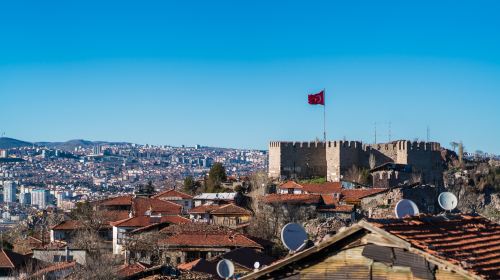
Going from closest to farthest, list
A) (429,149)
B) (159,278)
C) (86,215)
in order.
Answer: (159,278) < (86,215) < (429,149)

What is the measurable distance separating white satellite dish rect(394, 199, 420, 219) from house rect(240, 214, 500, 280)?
0.77 metres

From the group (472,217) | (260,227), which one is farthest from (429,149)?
(472,217)

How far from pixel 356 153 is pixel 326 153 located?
75.6 inches

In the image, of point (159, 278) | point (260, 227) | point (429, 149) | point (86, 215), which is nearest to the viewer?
point (159, 278)

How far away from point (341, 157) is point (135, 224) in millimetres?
16919

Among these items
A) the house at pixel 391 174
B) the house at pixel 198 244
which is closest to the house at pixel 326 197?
the house at pixel 391 174

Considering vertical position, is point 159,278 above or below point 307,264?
below

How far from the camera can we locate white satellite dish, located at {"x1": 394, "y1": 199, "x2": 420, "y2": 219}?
9.04 m

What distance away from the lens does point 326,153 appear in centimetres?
5131

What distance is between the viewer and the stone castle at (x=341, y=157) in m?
50.3

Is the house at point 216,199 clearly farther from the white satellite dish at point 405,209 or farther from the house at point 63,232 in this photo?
the white satellite dish at point 405,209

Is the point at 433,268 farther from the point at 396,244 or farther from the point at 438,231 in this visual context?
the point at 438,231

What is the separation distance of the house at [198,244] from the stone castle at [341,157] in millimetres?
20619

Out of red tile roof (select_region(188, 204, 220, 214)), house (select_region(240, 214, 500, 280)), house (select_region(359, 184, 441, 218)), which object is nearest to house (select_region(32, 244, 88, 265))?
red tile roof (select_region(188, 204, 220, 214))
